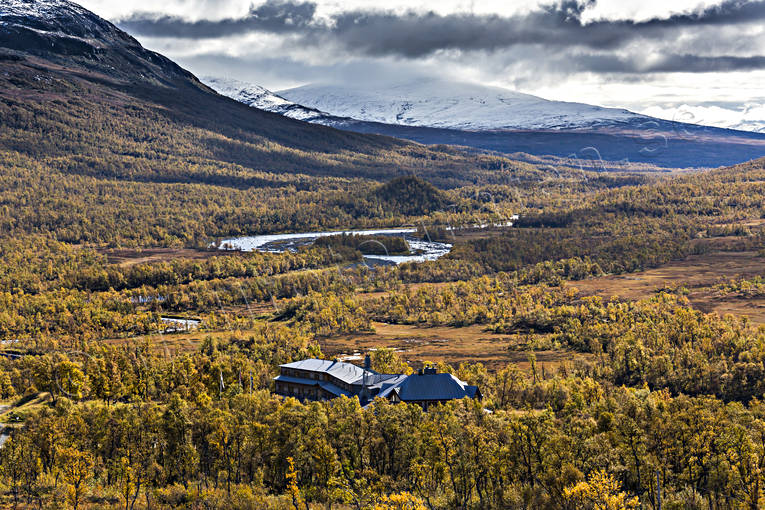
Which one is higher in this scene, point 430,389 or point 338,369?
point 430,389

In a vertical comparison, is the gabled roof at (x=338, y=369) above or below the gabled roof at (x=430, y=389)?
below

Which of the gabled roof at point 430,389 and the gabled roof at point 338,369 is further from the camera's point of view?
the gabled roof at point 338,369

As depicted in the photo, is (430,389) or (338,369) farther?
(338,369)

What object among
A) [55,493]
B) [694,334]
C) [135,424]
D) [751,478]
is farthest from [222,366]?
[694,334]

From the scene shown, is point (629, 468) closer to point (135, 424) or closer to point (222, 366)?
point (135, 424)

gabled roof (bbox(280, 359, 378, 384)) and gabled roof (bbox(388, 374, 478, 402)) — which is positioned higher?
gabled roof (bbox(388, 374, 478, 402))
